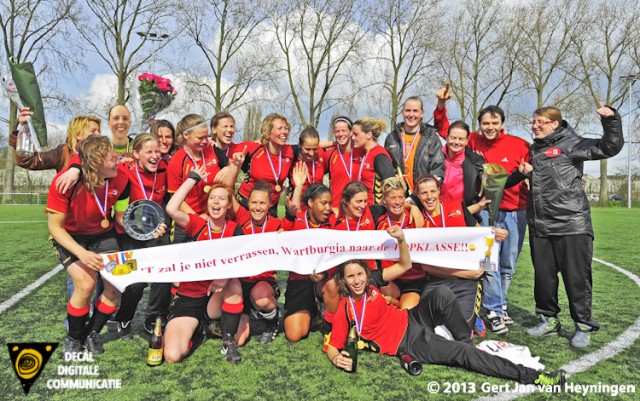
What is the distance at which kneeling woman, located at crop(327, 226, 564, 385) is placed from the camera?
3.75m

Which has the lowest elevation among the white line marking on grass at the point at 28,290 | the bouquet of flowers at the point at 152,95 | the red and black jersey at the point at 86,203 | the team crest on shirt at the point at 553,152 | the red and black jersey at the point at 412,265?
the white line marking on grass at the point at 28,290

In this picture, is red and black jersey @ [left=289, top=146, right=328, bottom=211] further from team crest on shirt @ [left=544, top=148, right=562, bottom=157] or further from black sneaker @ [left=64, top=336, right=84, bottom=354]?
black sneaker @ [left=64, top=336, right=84, bottom=354]

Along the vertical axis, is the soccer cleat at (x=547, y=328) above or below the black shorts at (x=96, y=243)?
below

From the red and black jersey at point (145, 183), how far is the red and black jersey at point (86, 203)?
15cm

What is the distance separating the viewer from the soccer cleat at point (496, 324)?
4.60 metres

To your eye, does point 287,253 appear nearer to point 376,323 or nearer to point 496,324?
point 376,323

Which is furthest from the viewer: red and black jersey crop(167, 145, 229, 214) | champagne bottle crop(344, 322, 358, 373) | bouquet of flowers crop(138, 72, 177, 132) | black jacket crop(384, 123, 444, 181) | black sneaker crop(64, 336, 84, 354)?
bouquet of flowers crop(138, 72, 177, 132)

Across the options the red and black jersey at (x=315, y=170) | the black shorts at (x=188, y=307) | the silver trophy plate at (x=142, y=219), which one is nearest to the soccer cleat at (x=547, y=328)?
the red and black jersey at (x=315, y=170)

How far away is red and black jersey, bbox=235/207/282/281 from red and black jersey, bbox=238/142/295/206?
626mm

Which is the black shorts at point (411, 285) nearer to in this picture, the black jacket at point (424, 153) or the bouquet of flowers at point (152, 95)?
the black jacket at point (424, 153)

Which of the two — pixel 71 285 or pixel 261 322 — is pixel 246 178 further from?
pixel 71 285

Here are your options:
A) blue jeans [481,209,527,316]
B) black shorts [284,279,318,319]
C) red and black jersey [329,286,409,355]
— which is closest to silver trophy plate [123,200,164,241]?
black shorts [284,279,318,319]

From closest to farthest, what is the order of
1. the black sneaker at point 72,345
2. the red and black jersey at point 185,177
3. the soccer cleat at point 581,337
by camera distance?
the black sneaker at point 72,345
the soccer cleat at point 581,337
the red and black jersey at point 185,177

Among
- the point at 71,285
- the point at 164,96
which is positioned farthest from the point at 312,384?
the point at 164,96
